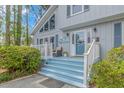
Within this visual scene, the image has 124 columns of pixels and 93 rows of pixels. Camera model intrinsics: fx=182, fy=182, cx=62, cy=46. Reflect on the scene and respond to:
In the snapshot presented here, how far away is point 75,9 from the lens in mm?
13453

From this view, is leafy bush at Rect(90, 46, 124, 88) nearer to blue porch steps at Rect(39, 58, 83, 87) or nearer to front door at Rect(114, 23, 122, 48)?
blue porch steps at Rect(39, 58, 83, 87)

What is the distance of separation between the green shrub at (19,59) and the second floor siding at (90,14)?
148 inches

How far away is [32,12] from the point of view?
30906 mm

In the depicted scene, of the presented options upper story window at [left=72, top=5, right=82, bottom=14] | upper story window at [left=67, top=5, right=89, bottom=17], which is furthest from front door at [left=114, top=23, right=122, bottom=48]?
upper story window at [left=72, top=5, right=82, bottom=14]

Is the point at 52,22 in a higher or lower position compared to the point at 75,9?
lower

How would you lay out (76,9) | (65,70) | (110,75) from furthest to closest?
(76,9), (65,70), (110,75)

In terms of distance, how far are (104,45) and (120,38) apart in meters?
1.21

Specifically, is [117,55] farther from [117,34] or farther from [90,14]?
[90,14]

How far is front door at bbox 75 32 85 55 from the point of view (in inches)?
516

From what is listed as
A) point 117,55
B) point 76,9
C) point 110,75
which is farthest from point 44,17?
point 110,75

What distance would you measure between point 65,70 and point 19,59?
2.85 meters

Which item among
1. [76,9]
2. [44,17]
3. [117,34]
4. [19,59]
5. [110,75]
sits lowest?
[110,75]

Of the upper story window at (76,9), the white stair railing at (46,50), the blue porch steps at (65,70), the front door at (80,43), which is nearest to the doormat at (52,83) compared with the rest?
the blue porch steps at (65,70)

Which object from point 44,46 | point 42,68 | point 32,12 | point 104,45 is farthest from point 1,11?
point 104,45
